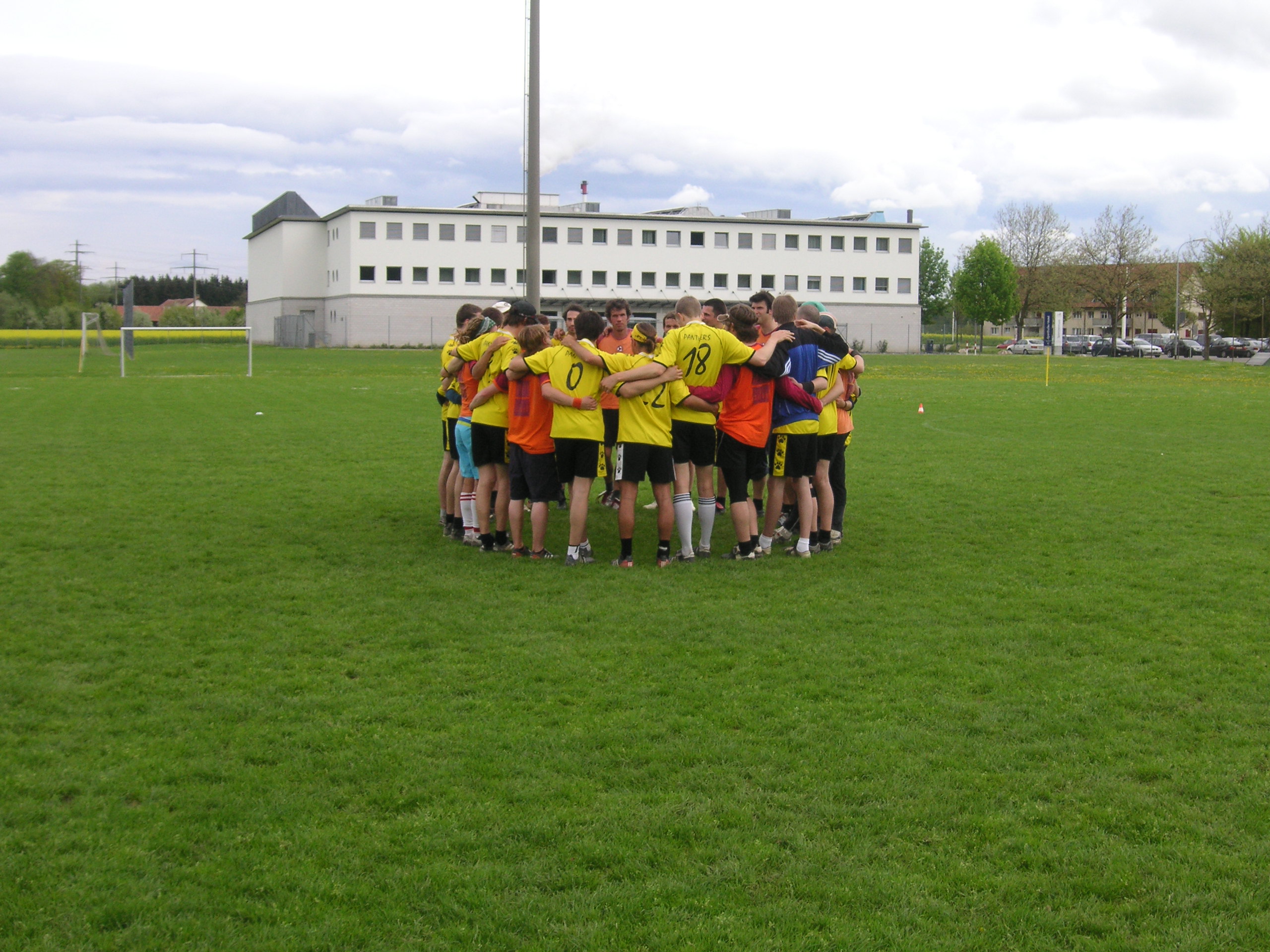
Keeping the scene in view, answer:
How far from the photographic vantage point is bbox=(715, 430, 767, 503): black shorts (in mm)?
8594

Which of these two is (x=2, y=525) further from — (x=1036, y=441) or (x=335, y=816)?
(x=1036, y=441)

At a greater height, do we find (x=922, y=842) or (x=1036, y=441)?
(x=1036, y=441)

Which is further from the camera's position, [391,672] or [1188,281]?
[1188,281]

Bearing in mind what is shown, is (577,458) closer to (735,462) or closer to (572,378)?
(572,378)

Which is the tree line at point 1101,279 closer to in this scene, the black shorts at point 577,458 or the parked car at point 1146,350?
the parked car at point 1146,350

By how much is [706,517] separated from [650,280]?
69.7 metres

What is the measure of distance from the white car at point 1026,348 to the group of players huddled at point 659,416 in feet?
233

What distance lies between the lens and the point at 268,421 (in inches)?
774

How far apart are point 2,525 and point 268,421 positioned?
398 inches

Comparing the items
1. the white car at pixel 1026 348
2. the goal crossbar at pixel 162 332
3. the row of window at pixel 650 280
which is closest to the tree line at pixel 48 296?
the goal crossbar at pixel 162 332

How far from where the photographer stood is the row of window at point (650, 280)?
7325 cm

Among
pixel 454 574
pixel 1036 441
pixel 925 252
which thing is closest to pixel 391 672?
pixel 454 574

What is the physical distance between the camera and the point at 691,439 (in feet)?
27.8

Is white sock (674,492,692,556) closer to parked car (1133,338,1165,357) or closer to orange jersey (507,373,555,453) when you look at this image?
orange jersey (507,373,555,453)
